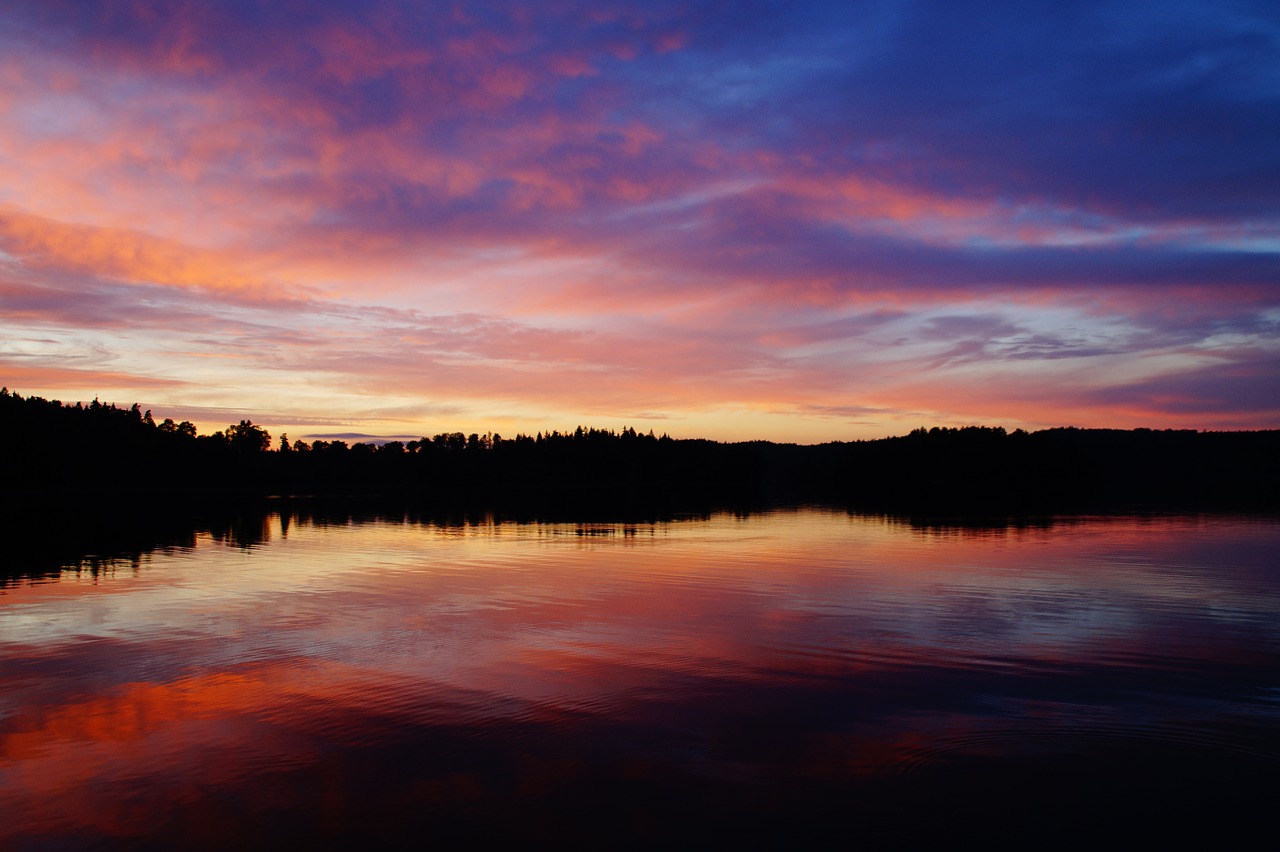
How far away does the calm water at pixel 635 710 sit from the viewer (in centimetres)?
945

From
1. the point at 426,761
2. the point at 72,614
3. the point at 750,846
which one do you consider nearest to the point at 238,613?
the point at 72,614

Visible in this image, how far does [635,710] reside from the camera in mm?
13117

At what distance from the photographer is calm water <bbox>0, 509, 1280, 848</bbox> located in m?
9.45

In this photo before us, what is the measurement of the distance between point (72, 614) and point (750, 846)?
802 inches

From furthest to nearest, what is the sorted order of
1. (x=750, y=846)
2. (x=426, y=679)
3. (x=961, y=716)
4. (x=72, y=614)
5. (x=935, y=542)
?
(x=935, y=542) → (x=72, y=614) → (x=426, y=679) → (x=961, y=716) → (x=750, y=846)

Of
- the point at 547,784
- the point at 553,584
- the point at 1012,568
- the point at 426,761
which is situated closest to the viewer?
the point at 547,784

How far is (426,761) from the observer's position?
35.9 feet

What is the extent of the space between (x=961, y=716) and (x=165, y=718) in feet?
40.8

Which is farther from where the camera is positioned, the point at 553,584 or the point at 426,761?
the point at 553,584

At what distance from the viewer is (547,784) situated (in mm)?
10211

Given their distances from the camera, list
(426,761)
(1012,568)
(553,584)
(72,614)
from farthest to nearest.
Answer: (1012,568), (553,584), (72,614), (426,761)

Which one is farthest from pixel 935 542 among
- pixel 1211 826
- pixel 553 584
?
pixel 1211 826

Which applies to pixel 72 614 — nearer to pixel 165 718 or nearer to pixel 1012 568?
pixel 165 718

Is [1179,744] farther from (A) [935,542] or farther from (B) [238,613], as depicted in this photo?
(A) [935,542]
